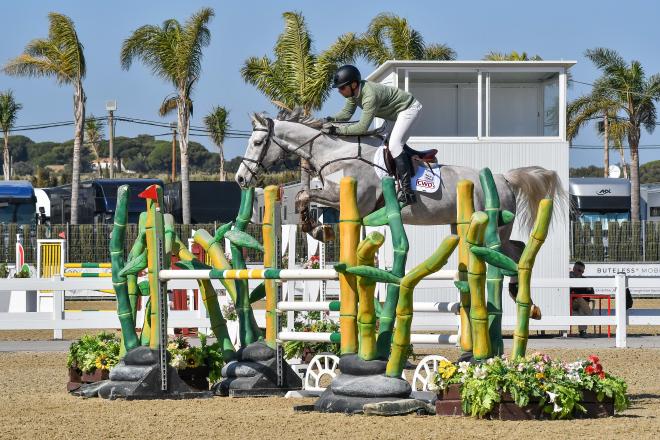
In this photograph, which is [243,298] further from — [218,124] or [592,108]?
[218,124]

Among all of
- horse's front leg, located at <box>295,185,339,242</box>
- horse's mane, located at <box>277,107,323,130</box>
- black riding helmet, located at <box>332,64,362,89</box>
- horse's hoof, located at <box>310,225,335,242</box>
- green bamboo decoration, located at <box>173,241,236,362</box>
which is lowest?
green bamboo decoration, located at <box>173,241,236,362</box>

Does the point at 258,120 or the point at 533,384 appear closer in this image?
the point at 533,384

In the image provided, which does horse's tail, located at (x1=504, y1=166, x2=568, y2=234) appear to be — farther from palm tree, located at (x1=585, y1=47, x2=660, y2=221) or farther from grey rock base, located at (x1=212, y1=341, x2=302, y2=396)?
palm tree, located at (x1=585, y1=47, x2=660, y2=221)

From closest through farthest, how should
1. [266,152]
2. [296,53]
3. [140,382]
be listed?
[140,382] → [266,152] → [296,53]

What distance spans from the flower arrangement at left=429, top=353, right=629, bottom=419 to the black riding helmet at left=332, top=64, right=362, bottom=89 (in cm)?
362

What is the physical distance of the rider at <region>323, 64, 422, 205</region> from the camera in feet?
34.4

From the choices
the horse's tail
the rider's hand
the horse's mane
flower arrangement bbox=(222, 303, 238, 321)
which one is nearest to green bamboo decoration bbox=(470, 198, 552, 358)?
the rider's hand

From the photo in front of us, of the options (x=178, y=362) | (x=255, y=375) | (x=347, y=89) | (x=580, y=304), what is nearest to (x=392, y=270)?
(x=255, y=375)

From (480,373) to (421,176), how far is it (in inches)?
163

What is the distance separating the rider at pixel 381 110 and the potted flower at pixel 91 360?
118 inches

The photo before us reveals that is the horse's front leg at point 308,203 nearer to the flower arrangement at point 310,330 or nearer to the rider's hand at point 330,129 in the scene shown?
the rider's hand at point 330,129

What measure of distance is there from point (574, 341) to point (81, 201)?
24.4 meters

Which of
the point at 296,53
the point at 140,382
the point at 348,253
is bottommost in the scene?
the point at 140,382

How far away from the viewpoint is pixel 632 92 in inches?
1540
